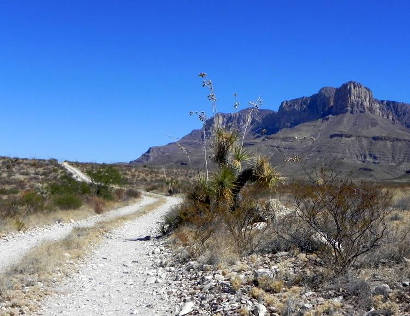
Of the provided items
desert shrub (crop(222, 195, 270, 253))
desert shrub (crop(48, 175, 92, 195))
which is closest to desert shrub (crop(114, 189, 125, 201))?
desert shrub (crop(48, 175, 92, 195))

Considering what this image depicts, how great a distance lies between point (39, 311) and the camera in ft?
28.3

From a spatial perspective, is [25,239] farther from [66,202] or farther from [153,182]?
[153,182]

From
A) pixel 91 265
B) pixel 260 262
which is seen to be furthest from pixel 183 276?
pixel 91 265

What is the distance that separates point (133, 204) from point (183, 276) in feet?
91.7

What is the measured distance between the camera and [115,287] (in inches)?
413

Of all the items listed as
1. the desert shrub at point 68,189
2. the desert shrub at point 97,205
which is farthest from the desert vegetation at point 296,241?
the desert shrub at point 68,189

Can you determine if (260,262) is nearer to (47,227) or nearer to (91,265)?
(91,265)

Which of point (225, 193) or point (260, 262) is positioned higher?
point (225, 193)

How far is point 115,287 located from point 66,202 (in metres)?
19.0

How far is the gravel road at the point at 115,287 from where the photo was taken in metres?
8.79

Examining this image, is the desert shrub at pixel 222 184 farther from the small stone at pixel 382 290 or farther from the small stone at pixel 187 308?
the small stone at pixel 382 290

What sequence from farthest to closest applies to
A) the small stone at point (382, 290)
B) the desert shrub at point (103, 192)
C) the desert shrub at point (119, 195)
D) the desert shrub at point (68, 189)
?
the desert shrub at point (119, 195), the desert shrub at point (103, 192), the desert shrub at point (68, 189), the small stone at point (382, 290)

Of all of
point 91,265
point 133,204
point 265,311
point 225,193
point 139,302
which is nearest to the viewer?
point 265,311

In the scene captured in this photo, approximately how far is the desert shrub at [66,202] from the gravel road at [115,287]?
12543mm
